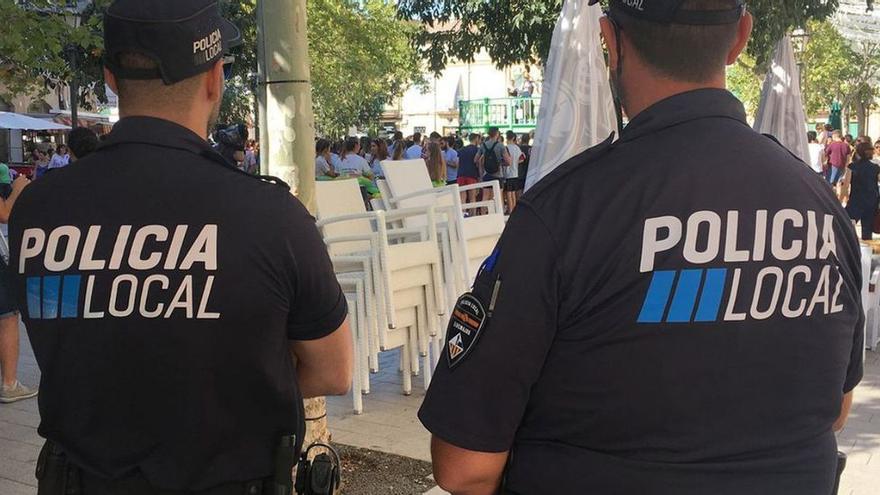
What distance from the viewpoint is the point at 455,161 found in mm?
20406

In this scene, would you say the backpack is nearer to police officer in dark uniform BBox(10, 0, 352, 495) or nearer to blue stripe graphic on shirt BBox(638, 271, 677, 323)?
police officer in dark uniform BBox(10, 0, 352, 495)

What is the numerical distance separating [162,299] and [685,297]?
3.35 feet

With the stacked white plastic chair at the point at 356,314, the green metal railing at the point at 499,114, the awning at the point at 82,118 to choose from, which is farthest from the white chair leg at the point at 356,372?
the awning at the point at 82,118

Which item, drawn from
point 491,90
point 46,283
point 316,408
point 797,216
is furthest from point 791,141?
point 491,90

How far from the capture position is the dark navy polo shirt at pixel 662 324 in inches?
55.9

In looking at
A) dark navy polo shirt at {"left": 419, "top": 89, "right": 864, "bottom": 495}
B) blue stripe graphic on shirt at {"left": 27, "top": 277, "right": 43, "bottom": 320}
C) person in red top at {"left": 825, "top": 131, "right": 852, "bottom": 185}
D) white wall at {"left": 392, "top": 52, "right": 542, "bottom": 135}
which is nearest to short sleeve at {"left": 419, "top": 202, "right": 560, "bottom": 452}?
dark navy polo shirt at {"left": 419, "top": 89, "right": 864, "bottom": 495}

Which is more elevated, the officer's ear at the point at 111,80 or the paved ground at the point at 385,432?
the officer's ear at the point at 111,80

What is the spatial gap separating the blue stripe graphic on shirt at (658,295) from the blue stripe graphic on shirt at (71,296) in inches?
44.7

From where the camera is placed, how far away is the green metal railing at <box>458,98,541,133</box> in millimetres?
26469

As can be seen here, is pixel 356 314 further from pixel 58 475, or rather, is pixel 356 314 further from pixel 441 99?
pixel 441 99

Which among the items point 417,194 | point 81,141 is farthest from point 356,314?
point 81,141

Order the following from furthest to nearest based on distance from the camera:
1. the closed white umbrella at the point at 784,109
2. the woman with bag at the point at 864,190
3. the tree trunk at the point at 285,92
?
the woman with bag at the point at 864,190
the closed white umbrella at the point at 784,109
the tree trunk at the point at 285,92

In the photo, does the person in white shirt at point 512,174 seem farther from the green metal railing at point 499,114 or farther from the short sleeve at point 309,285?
the short sleeve at point 309,285

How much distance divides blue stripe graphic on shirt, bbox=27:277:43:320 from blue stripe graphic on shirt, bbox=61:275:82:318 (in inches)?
2.7
